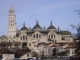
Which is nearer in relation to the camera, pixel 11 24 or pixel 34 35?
pixel 34 35

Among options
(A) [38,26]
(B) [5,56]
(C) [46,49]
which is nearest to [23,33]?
(A) [38,26]

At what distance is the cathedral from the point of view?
95.9 metres

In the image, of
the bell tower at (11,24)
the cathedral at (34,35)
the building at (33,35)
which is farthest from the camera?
the bell tower at (11,24)

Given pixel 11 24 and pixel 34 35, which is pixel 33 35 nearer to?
pixel 34 35

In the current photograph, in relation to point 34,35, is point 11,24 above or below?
above

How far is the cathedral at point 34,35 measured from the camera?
3775 inches

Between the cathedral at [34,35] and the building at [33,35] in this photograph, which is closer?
the building at [33,35]

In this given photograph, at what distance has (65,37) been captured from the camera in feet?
341

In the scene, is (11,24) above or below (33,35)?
above

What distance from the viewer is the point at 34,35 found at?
96.6 m

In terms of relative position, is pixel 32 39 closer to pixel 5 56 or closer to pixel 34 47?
pixel 34 47

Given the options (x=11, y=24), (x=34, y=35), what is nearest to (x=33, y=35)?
(x=34, y=35)

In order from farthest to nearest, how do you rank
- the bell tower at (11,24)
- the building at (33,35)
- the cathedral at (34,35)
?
the bell tower at (11,24) → the cathedral at (34,35) → the building at (33,35)

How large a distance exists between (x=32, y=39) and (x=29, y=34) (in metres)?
4.54
